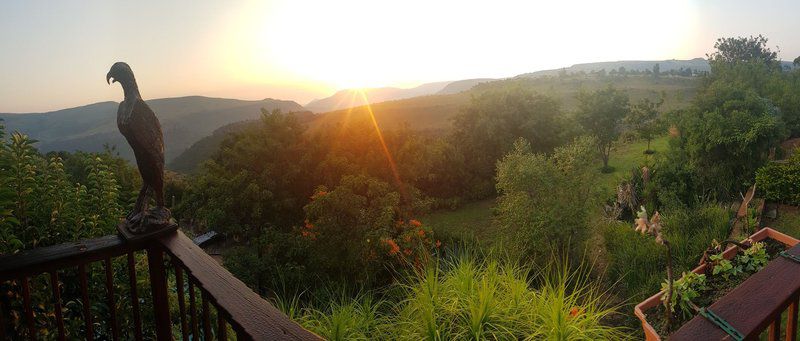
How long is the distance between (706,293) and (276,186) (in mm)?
8085

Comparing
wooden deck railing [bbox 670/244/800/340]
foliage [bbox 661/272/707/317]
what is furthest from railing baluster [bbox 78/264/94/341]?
foliage [bbox 661/272/707/317]

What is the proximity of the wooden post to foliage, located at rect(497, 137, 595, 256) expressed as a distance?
19.5 ft

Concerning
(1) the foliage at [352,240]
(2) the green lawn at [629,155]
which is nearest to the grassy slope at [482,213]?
(2) the green lawn at [629,155]

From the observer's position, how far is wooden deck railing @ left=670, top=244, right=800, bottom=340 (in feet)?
2.62

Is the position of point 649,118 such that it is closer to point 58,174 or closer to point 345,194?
point 345,194

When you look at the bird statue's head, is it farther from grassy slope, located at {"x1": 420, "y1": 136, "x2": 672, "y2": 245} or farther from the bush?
grassy slope, located at {"x1": 420, "y1": 136, "x2": 672, "y2": 245}

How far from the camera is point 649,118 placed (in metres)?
17.2

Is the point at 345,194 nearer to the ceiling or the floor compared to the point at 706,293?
nearer to the ceiling

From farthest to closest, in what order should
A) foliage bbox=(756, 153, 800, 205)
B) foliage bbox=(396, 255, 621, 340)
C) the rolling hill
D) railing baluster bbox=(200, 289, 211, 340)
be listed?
the rolling hill < foliage bbox=(756, 153, 800, 205) < foliage bbox=(396, 255, 621, 340) < railing baluster bbox=(200, 289, 211, 340)

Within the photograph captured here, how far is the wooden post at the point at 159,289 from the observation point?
→ 169 cm

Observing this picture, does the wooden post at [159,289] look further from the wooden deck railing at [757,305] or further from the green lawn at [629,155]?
the green lawn at [629,155]

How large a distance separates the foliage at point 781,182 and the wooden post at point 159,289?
33.7ft

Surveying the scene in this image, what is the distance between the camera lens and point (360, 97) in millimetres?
18469

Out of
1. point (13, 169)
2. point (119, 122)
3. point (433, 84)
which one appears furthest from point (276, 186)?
point (433, 84)
